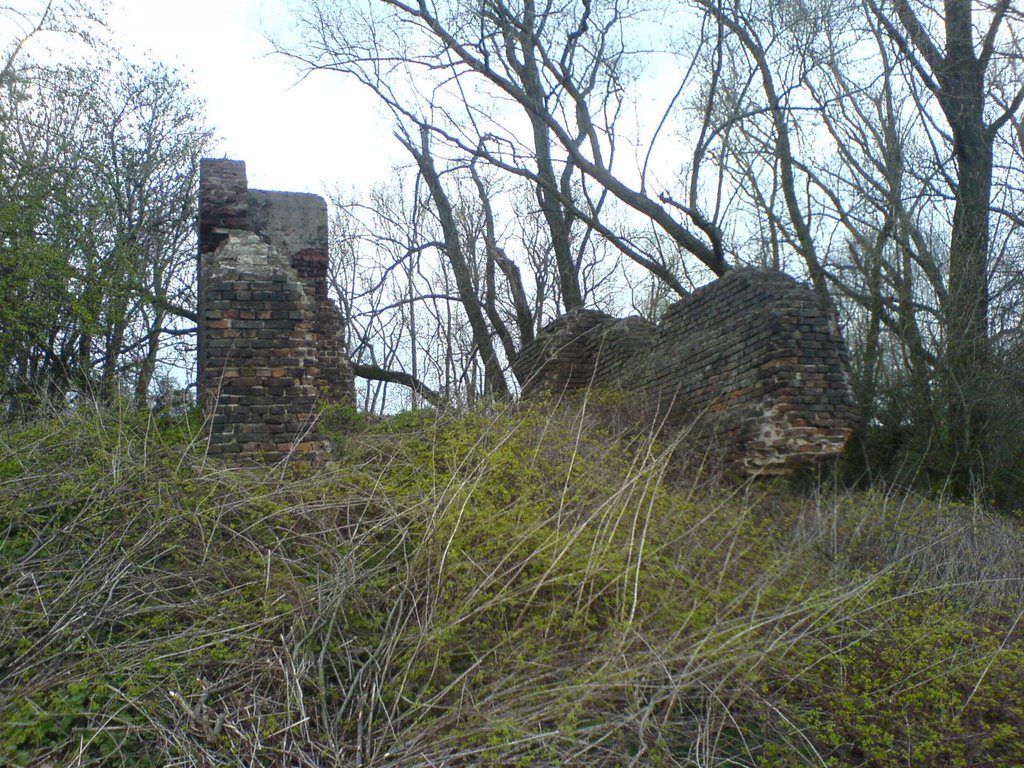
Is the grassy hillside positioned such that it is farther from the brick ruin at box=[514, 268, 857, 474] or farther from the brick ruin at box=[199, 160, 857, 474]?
the brick ruin at box=[514, 268, 857, 474]

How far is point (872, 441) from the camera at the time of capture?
34.2 feet

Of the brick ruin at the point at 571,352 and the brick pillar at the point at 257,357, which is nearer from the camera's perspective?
the brick pillar at the point at 257,357

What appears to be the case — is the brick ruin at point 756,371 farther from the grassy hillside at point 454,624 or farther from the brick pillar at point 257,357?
the brick pillar at point 257,357

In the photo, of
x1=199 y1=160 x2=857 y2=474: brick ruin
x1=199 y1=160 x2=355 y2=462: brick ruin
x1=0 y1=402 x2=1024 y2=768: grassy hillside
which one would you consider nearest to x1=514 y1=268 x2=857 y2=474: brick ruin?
x1=199 y1=160 x2=857 y2=474: brick ruin

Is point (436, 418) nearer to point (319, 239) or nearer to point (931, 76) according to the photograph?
point (319, 239)

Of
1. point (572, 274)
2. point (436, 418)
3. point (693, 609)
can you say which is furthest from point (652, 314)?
point (693, 609)

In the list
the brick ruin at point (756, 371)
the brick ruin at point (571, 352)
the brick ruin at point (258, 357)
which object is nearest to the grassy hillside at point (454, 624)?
the brick ruin at point (258, 357)

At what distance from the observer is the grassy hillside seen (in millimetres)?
3947

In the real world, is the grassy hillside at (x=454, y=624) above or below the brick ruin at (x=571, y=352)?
below

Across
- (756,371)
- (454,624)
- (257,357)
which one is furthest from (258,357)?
(756,371)

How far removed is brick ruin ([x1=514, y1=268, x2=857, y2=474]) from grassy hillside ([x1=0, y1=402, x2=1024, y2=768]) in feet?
6.14

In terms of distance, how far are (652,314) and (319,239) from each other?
6.49 m

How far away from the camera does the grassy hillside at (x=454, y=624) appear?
13.0ft

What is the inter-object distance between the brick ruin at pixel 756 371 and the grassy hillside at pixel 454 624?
73.7 inches
